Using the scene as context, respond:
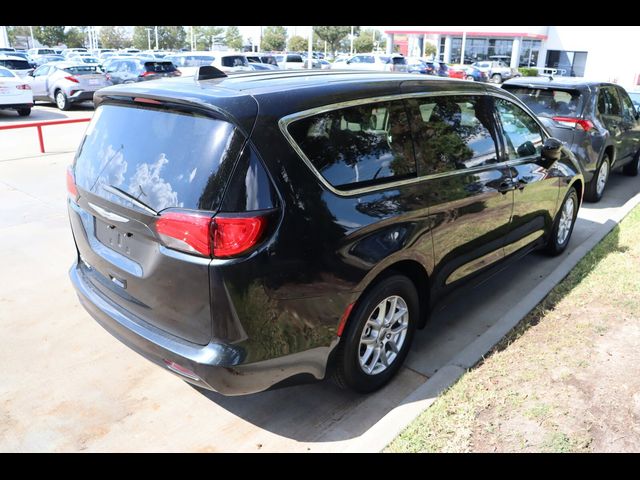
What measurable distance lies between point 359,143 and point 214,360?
1.42 metres

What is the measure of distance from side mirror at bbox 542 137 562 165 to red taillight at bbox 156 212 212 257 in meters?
3.47

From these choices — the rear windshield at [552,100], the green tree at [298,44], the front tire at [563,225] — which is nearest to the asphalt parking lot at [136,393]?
the front tire at [563,225]

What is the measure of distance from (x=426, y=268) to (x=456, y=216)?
0.45 m

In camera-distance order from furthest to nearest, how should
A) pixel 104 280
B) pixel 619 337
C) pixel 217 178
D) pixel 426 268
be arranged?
pixel 619 337
pixel 426 268
pixel 104 280
pixel 217 178

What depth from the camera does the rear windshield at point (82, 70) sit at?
747 inches

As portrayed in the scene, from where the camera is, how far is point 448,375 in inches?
135

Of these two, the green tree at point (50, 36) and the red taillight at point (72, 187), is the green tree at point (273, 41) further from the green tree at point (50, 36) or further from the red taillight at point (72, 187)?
the red taillight at point (72, 187)

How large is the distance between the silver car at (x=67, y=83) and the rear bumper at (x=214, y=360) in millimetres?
17747

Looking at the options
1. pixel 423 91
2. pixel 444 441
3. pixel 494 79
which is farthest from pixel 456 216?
pixel 494 79

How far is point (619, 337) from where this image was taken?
3877 mm

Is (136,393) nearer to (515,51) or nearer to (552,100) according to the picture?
(552,100)

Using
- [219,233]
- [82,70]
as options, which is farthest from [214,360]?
[82,70]

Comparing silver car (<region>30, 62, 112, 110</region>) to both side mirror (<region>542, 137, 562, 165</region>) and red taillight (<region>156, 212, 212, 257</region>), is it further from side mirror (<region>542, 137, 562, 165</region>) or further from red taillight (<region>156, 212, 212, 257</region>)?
red taillight (<region>156, 212, 212, 257</region>)
